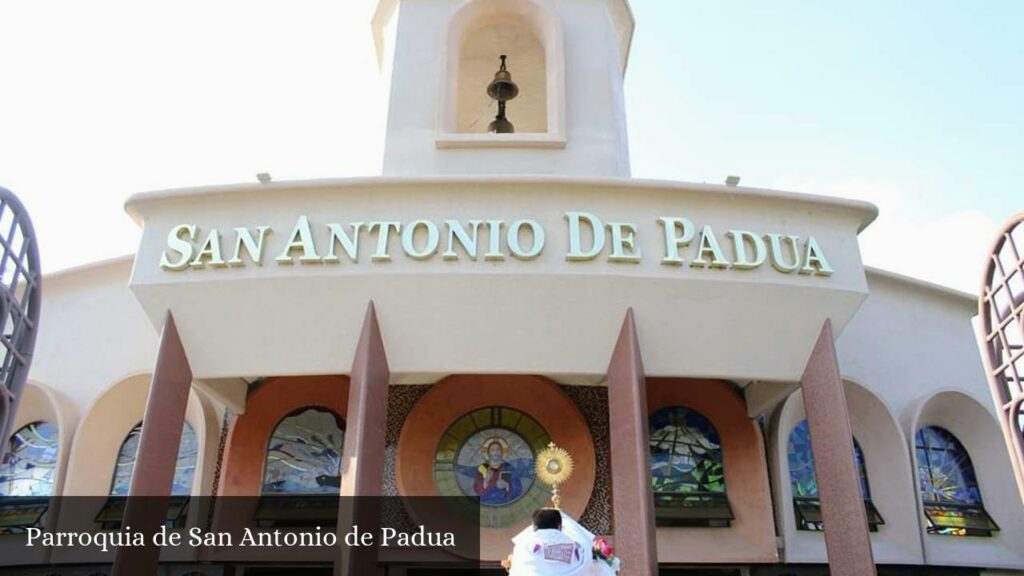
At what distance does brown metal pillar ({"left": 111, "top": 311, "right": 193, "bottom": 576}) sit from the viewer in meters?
8.86

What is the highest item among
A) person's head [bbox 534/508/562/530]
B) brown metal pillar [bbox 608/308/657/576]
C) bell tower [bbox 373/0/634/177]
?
bell tower [bbox 373/0/634/177]

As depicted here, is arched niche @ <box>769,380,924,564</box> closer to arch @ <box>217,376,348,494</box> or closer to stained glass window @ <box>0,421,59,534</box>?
arch @ <box>217,376,348,494</box>

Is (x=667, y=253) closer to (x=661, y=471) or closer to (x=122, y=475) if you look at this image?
(x=661, y=471)

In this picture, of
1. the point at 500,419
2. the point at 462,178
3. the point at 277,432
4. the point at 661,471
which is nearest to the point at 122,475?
the point at 277,432

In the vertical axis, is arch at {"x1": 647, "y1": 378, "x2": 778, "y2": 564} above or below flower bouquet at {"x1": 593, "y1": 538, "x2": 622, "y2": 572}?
above

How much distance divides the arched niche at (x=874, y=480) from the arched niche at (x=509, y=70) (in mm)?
5413

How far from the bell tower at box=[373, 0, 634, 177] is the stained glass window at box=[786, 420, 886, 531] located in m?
4.83

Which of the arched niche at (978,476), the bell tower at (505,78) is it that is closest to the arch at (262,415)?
the bell tower at (505,78)

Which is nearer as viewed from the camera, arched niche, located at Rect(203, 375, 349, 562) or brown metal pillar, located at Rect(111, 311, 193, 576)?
brown metal pillar, located at Rect(111, 311, 193, 576)

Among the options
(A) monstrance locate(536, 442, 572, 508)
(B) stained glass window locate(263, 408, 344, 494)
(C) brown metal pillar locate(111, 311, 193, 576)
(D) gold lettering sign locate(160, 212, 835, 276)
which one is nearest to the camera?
(C) brown metal pillar locate(111, 311, 193, 576)

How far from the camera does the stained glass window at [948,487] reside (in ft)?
39.3

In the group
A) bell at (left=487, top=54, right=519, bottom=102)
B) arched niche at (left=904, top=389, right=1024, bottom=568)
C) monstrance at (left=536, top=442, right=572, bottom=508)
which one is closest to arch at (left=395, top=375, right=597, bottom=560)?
monstrance at (left=536, top=442, right=572, bottom=508)

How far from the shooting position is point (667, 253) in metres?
9.58

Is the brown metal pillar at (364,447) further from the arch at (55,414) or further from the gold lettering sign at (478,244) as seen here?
the arch at (55,414)
